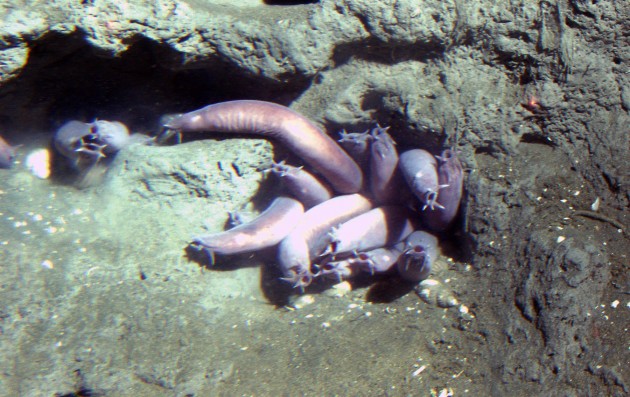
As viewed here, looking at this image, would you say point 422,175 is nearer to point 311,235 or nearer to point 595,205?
point 311,235

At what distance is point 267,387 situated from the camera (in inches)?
107

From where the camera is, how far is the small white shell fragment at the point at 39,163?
3.76 meters

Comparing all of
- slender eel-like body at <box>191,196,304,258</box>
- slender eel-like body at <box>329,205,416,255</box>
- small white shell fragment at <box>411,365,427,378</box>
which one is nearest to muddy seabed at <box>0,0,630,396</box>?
small white shell fragment at <box>411,365,427,378</box>

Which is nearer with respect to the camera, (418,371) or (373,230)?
(418,371)

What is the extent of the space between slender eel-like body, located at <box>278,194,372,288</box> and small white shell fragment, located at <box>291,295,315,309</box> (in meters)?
0.13

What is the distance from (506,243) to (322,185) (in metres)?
1.50

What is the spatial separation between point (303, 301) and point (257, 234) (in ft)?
Answer: 2.06

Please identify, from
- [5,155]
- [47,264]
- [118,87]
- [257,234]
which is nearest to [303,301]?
[257,234]

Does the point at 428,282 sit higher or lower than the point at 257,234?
lower

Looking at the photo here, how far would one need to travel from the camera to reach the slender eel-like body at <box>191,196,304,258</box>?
329cm

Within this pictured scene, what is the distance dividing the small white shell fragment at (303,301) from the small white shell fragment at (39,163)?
2390 mm

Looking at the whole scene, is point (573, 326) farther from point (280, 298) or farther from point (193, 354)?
point (193, 354)

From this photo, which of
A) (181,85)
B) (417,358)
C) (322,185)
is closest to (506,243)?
(417,358)

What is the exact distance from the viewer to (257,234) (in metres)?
3.36
